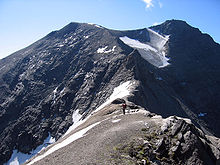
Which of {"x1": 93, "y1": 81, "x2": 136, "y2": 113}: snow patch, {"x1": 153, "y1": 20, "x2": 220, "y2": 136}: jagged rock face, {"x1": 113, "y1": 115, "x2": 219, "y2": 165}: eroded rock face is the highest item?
{"x1": 113, "y1": 115, "x2": 219, "y2": 165}: eroded rock face

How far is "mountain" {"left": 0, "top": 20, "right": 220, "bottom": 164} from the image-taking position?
67375 mm

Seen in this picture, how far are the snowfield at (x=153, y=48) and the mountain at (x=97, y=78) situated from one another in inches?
30.5

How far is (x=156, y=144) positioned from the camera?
55.1 ft

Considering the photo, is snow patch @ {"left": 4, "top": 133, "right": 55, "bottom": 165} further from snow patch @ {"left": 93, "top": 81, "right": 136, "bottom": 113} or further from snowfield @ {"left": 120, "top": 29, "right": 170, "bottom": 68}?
snowfield @ {"left": 120, "top": 29, "right": 170, "bottom": 68}

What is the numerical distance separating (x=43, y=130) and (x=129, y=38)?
343ft

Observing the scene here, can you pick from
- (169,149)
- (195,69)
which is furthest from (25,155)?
(195,69)

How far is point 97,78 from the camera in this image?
80.1 meters

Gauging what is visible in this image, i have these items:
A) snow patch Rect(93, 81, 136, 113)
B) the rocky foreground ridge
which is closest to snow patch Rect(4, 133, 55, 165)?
snow patch Rect(93, 81, 136, 113)

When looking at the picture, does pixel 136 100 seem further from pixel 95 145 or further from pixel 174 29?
pixel 174 29

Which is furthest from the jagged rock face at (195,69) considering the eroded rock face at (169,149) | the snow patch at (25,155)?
the eroded rock face at (169,149)

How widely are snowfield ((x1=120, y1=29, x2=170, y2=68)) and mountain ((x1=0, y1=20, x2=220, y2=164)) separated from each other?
0.78 m

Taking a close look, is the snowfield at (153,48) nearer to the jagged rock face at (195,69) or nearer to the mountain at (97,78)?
the mountain at (97,78)

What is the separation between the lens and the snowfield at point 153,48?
409 feet

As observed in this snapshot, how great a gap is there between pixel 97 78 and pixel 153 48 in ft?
255
